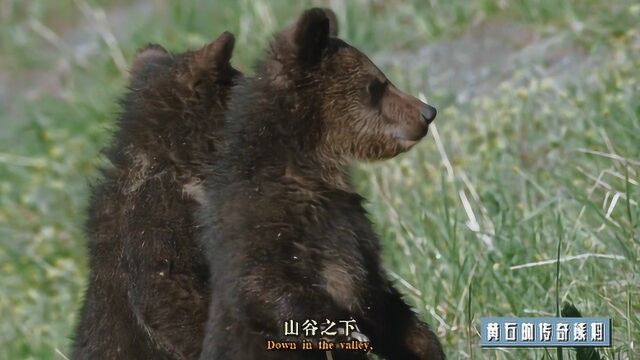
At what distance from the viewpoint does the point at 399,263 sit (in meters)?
8.03

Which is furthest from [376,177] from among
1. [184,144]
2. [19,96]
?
[19,96]

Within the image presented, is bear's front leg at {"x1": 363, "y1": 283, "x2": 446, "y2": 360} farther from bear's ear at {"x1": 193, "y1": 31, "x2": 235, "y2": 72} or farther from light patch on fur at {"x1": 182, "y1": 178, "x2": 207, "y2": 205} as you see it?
bear's ear at {"x1": 193, "y1": 31, "x2": 235, "y2": 72}

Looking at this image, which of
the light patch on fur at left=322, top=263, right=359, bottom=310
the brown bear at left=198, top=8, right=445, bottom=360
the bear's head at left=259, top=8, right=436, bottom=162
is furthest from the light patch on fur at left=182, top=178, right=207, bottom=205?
the light patch on fur at left=322, top=263, right=359, bottom=310

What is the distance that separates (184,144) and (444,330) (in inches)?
62.0

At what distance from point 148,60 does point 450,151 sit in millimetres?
3321

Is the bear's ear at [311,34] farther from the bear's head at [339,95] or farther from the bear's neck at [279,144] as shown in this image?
the bear's neck at [279,144]

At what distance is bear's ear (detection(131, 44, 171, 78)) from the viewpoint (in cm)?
667

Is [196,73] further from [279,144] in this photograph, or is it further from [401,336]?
[401,336]

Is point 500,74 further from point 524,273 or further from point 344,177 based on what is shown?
point 344,177

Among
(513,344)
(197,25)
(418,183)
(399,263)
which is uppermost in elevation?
(197,25)

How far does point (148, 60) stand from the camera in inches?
265

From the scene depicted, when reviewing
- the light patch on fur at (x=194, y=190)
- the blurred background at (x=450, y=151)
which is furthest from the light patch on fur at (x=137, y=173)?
the blurred background at (x=450, y=151)

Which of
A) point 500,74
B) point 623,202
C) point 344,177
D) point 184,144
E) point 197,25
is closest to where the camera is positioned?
point 344,177
